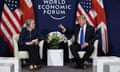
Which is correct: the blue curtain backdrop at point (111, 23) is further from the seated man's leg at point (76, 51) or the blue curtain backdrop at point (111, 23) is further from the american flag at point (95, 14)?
the seated man's leg at point (76, 51)

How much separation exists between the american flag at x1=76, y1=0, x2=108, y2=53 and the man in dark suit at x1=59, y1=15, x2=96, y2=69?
24.1 inches

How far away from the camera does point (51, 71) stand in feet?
24.0

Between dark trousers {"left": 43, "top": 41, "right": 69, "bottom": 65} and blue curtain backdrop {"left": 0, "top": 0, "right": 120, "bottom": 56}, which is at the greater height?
blue curtain backdrop {"left": 0, "top": 0, "right": 120, "bottom": 56}

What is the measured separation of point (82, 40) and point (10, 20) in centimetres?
183

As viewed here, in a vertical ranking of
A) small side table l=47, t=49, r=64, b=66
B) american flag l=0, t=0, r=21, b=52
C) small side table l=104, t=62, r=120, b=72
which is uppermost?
american flag l=0, t=0, r=21, b=52

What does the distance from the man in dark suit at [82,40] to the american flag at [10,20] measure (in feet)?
4.79

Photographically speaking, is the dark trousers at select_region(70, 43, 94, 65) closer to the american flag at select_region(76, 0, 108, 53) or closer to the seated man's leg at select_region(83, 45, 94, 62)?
the seated man's leg at select_region(83, 45, 94, 62)

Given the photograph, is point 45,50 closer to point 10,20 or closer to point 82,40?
point 82,40

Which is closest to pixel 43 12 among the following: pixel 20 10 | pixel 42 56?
pixel 20 10

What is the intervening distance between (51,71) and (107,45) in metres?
1.87

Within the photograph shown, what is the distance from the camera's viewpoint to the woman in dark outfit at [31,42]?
7496 millimetres

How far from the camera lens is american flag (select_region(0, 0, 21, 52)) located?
27.6ft

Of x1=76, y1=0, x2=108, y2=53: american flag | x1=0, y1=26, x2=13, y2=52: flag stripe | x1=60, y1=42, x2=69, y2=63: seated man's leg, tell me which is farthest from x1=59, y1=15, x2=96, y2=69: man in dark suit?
x1=0, y1=26, x2=13, y2=52: flag stripe

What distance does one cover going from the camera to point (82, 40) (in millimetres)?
7895
